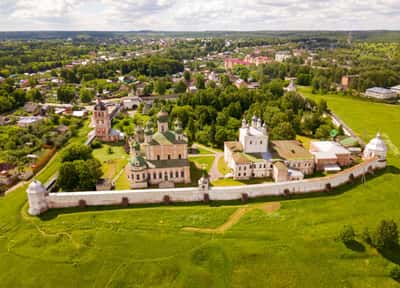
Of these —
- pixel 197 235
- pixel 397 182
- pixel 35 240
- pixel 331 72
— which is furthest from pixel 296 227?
pixel 331 72

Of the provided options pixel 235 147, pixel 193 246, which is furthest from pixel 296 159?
pixel 193 246

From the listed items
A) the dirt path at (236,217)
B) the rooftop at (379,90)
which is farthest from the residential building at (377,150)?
the rooftop at (379,90)

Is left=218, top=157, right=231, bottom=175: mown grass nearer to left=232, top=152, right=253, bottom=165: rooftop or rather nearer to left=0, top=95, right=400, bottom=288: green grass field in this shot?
left=232, top=152, right=253, bottom=165: rooftop

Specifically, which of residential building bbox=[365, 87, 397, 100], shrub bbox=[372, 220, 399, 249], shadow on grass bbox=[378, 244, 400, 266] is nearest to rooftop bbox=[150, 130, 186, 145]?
shrub bbox=[372, 220, 399, 249]

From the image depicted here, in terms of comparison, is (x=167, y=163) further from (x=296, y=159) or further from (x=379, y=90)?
(x=379, y=90)

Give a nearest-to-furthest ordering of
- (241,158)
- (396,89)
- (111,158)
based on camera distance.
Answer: (241,158) < (111,158) < (396,89)

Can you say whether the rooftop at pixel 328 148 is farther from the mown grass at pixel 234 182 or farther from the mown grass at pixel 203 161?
the mown grass at pixel 203 161

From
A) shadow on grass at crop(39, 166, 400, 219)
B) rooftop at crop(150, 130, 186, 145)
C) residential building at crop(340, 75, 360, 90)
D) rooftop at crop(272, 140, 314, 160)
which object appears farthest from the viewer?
residential building at crop(340, 75, 360, 90)
